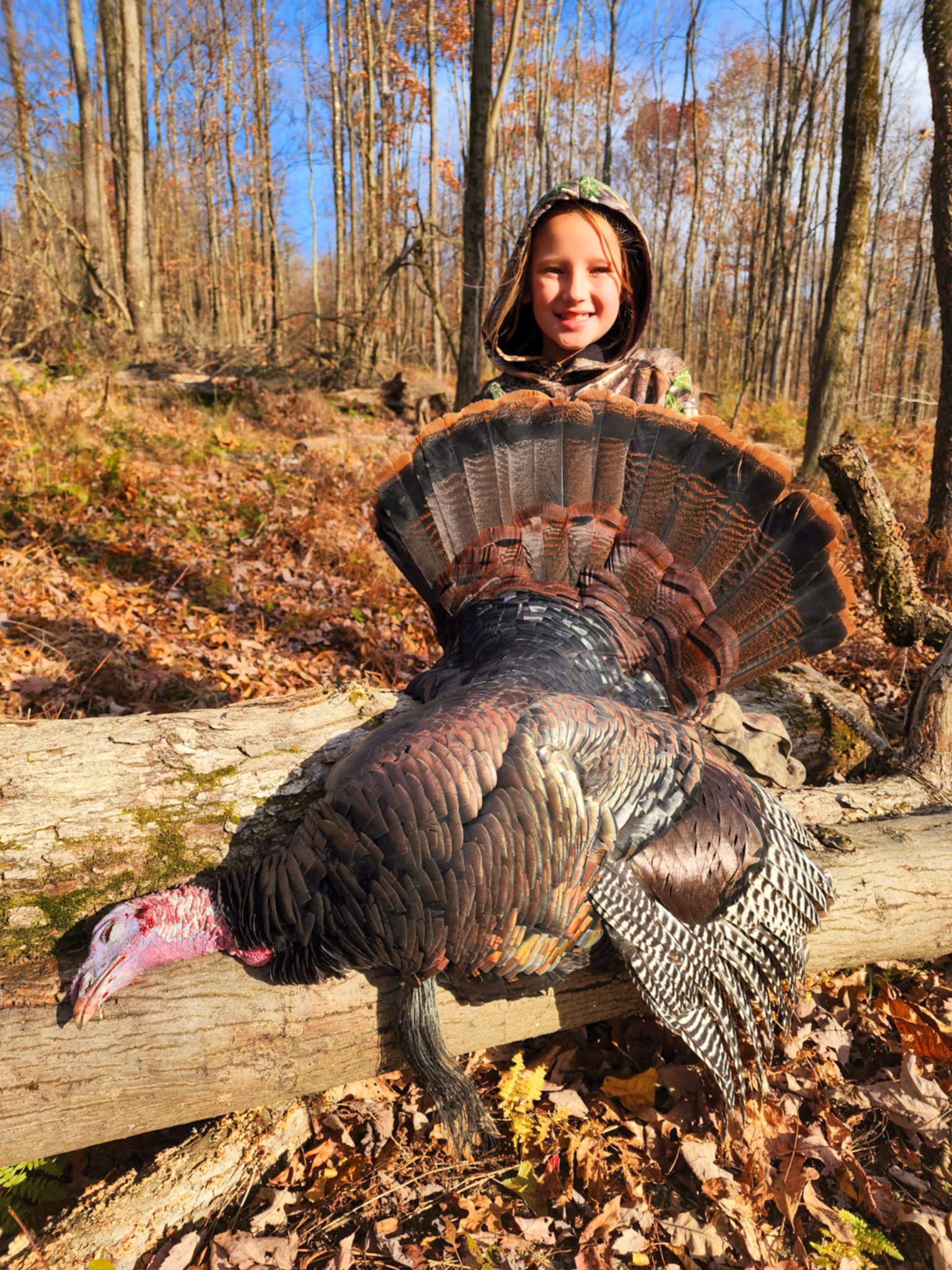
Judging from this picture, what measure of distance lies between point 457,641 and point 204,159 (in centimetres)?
3149

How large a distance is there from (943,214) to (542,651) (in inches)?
201

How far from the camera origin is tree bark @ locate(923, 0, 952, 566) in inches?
192

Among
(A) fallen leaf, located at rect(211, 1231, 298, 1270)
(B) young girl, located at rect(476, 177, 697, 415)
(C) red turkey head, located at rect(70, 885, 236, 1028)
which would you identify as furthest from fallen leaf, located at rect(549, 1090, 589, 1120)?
(B) young girl, located at rect(476, 177, 697, 415)

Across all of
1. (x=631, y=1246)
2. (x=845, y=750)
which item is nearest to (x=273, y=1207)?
(x=631, y=1246)

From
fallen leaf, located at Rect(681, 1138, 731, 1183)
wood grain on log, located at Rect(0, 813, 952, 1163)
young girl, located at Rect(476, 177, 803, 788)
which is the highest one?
young girl, located at Rect(476, 177, 803, 788)

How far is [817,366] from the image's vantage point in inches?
317

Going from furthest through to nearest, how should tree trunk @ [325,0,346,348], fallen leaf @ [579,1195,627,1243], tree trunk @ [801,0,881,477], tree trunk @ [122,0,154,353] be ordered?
tree trunk @ [325,0,346,348]
tree trunk @ [122,0,154,353]
tree trunk @ [801,0,881,477]
fallen leaf @ [579,1195,627,1243]

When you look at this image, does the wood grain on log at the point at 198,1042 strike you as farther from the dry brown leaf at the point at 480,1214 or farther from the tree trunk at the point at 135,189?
the tree trunk at the point at 135,189

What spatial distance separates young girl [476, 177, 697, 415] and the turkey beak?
2.47 metres

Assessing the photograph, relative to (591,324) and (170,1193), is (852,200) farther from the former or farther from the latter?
(170,1193)

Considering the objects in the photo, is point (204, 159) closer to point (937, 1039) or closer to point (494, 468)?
point (494, 468)

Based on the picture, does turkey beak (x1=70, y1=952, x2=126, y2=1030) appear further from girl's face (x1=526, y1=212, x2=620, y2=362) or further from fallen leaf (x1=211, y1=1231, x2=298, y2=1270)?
girl's face (x1=526, y1=212, x2=620, y2=362)

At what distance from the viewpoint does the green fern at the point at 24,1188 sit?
6.44 feet

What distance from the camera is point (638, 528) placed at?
104 inches
